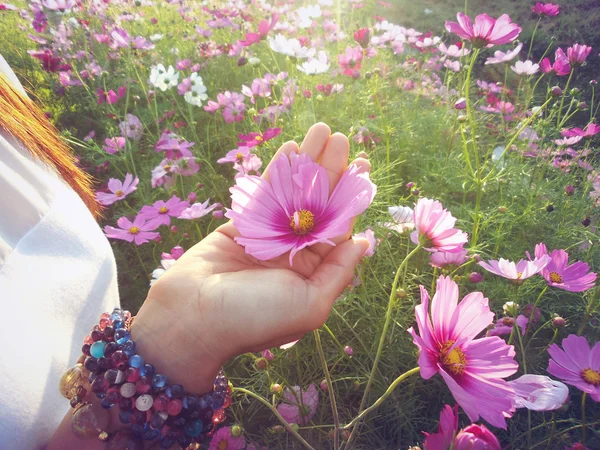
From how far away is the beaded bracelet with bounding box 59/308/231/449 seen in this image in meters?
0.52

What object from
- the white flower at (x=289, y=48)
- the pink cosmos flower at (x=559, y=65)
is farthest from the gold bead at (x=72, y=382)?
the pink cosmos flower at (x=559, y=65)

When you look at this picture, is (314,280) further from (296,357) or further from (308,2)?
(308,2)

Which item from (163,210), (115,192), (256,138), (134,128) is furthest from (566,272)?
(134,128)

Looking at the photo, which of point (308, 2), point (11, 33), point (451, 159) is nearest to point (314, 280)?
point (451, 159)

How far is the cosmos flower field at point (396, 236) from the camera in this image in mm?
537

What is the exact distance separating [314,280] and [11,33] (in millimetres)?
3230

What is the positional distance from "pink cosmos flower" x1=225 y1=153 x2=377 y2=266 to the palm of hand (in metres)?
0.03

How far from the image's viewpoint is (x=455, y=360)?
1.66 feet

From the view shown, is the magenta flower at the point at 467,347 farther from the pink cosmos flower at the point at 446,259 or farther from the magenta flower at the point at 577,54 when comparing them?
the magenta flower at the point at 577,54

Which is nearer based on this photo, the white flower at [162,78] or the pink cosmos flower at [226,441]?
the pink cosmos flower at [226,441]

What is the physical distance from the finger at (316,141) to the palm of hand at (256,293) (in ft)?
0.24

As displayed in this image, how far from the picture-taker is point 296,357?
0.86m

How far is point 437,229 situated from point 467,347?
0.17 m

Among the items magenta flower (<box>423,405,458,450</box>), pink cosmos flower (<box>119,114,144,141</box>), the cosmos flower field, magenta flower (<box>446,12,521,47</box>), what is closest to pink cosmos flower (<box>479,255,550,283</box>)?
the cosmos flower field
